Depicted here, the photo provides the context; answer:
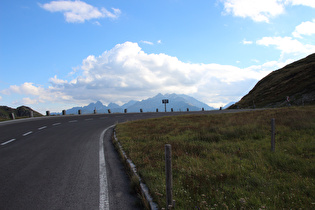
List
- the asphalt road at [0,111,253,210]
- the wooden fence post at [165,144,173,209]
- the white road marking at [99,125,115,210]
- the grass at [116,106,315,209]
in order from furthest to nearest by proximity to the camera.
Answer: the asphalt road at [0,111,253,210] < the white road marking at [99,125,115,210] < the grass at [116,106,315,209] < the wooden fence post at [165,144,173,209]

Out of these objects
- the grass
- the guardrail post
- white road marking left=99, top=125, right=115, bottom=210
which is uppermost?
the guardrail post

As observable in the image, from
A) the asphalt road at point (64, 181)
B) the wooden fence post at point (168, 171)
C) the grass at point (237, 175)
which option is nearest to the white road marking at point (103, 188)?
the asphalt road at point (64, 181)

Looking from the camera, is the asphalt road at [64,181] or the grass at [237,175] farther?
the asphalt road at [64,181]

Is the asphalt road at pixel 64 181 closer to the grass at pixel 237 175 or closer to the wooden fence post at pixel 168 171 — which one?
the grass at pixel 237 175

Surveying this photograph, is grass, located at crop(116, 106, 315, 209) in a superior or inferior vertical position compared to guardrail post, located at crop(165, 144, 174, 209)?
inferior

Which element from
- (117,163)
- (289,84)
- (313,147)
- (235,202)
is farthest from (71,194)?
(289,84)

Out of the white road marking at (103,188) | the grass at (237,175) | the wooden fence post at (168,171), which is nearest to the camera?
the wooden fence post at (168,171)

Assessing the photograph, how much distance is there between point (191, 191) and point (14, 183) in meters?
4.41

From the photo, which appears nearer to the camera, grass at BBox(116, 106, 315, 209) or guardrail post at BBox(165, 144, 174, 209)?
guardrail post at BBox(165, 144, 174, 209)

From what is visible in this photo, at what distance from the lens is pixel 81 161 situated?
6.54 m

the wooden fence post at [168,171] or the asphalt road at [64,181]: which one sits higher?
the wooden fence post at [168,171]

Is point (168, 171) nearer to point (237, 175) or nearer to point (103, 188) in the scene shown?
point (103, 188)

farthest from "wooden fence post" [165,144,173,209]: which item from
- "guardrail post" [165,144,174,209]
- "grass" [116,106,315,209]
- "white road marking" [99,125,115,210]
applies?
"white road marking" [99,125,115,210]

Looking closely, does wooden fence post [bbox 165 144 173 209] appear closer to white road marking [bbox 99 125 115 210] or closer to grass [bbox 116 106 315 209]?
grass [bbox 116 106 315 209]
